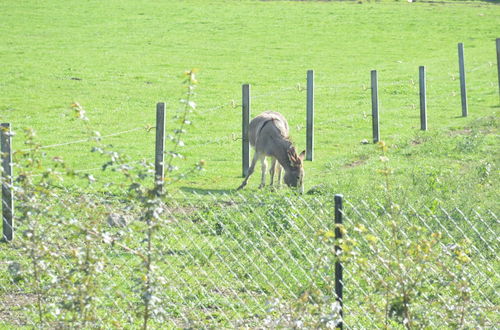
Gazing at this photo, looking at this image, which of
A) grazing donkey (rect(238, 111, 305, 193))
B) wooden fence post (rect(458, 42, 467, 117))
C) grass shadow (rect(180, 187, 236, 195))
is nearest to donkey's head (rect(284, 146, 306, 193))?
grazing donkey (rect(238, 111, 305, 193))

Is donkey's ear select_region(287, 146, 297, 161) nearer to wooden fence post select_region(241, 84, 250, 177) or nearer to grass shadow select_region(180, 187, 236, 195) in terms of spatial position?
grass shadow select_region(180, 187, 236, 195)

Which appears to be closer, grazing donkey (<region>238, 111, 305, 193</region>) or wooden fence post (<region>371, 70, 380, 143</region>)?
grazing donkey (<region>238, 111, 305, 193</region>)

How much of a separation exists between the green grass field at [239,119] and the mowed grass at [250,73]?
0.37 feet

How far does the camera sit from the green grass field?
30.4 feet

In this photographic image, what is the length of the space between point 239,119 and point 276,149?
9.49 meters

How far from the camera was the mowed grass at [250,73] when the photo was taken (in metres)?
20.4

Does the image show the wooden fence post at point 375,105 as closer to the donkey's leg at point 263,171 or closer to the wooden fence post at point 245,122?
the wooden fence post at point 245,122

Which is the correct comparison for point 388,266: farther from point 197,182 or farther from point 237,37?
point 237,37

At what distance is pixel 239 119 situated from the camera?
2530 cm

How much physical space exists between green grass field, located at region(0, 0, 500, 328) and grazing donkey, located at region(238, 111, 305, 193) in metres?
0.46

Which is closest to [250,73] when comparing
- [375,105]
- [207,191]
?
[375,105]

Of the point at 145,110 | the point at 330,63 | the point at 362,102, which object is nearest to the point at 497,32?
the point at 330,63

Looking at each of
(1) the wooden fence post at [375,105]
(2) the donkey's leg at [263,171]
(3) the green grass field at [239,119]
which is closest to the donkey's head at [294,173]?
(3) the green grass field at [239,119]

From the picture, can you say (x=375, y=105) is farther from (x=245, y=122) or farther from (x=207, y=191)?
(x=207, y=191)
